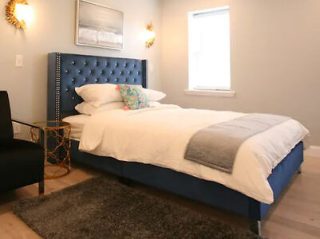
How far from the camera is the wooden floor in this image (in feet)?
5.98

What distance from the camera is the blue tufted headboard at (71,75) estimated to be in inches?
125

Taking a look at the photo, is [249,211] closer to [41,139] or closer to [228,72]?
[41,139]

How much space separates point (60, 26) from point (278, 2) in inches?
113

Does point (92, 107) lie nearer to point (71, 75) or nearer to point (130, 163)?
point (71, 75)

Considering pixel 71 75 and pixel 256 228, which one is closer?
pixel 256 228

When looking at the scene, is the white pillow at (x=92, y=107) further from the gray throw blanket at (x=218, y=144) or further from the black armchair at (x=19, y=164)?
the gray throw blanket at (x=218, y=144)

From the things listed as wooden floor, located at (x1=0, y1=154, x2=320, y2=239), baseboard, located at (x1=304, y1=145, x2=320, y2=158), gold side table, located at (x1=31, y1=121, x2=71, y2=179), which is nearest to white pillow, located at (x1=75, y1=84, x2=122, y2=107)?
gold side table, located at (x1=31, y1=121, x2=71, y2=179)

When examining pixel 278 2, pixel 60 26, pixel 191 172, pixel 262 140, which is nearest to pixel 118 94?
pixel 60 26

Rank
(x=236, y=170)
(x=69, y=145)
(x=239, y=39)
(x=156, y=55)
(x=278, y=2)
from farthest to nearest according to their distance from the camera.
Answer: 1. (x=156, y=55)
2. (x=239, y=39)
3. (x=278, y=2)
4. (x=69, y=145)
5. (x=236, y=170)

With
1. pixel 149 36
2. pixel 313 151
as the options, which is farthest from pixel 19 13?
pixel 313 151

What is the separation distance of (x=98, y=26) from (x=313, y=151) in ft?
11.0

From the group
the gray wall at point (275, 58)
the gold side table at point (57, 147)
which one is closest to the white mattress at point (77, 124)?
the gold side table at point (57, 147)

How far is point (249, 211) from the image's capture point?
1765mm

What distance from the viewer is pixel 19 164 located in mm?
2098
